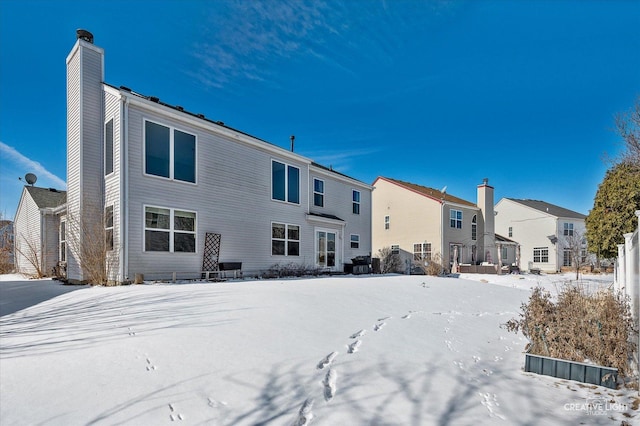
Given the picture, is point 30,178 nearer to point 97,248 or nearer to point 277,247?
point 97,248

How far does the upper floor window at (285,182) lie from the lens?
51.8 feet

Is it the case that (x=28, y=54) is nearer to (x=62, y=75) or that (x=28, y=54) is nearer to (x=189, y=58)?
(x=62, y=75)

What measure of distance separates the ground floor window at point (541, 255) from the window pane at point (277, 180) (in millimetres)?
29437

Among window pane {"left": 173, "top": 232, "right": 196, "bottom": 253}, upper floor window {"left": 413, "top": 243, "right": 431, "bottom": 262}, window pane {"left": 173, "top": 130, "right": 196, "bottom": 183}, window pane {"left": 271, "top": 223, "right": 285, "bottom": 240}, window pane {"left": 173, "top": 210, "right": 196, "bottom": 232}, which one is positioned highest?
window pane {"left": 173, "top": 130, "right": 196, "bottom": 183}

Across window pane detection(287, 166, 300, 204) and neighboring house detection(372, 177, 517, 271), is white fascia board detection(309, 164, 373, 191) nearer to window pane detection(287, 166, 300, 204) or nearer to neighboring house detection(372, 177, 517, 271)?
window pane detection(287, 166, 300, 204)

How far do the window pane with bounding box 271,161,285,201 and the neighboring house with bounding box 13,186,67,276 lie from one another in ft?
28.0

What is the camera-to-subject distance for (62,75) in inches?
531

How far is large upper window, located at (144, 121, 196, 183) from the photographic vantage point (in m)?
11.6

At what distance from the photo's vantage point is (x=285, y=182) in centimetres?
1633

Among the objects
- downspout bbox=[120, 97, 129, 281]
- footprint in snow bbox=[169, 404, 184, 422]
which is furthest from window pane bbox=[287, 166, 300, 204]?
footprint in snow bbox=[169, 404, 184, 422]

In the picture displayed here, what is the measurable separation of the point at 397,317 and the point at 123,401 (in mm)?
5281

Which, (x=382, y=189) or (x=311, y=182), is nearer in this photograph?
(x=311, y=182)

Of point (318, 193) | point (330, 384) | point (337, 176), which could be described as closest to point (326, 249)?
point (318, 193)

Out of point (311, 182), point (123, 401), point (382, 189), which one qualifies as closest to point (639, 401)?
point (123, 401)
